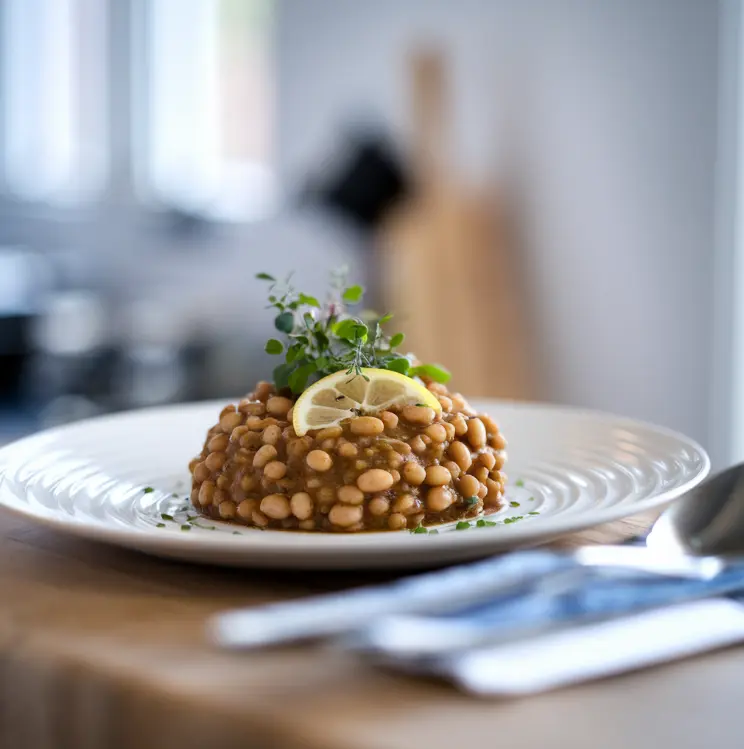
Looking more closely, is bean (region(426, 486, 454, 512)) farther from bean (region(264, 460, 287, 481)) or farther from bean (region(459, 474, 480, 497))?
bean (region(264, 460, 287, 481))

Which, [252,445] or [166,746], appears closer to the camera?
[166,746]

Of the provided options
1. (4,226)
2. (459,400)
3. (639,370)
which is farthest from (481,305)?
(4,226)

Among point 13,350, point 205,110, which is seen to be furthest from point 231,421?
point 205,110

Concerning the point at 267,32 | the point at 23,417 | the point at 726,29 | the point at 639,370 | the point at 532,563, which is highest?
the point at 267,32

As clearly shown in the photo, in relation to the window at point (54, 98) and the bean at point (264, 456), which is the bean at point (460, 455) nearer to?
the bean at point (264, 456)

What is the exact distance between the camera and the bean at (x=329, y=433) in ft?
3.42

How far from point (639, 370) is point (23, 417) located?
2.78m

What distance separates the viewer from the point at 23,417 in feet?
15.3

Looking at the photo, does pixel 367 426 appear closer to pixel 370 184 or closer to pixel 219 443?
pixel 219 443

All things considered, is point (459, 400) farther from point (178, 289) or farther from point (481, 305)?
point (178, 289)

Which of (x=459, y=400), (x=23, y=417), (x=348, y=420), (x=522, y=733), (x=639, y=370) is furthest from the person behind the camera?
(x=23, y=417)

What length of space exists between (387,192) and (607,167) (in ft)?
3.75

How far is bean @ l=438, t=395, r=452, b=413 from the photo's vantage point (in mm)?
1152

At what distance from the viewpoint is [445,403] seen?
116 cm
